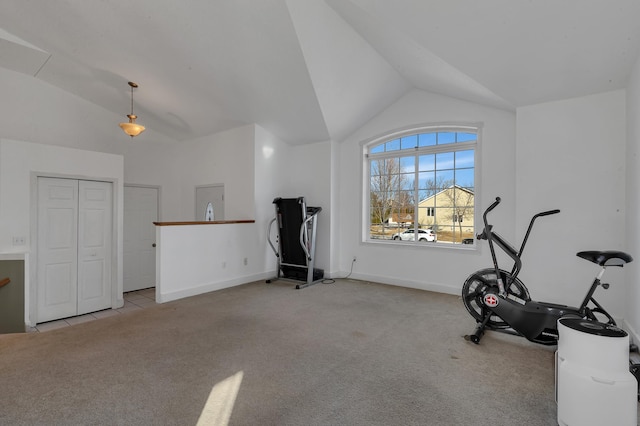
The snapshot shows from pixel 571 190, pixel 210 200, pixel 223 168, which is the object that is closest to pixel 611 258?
pixel 571 190

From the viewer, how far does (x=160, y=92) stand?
5184mm

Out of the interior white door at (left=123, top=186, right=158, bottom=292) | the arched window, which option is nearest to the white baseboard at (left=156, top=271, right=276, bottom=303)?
the arched window

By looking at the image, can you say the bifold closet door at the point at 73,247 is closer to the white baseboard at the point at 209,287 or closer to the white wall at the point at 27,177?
the white wall at the point at 27,177

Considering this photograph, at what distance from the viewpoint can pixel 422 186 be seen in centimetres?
521

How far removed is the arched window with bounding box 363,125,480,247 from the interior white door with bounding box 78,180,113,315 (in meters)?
4.28

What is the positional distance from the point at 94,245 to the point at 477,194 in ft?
19.1

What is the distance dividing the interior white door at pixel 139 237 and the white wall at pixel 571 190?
252 inches

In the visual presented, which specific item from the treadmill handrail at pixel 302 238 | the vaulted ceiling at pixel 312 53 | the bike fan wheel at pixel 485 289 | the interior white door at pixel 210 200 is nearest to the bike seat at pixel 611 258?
the bike fan wheel at pixel 485 289

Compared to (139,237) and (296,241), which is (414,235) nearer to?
(296,241)

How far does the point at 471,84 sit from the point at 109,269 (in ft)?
19.4

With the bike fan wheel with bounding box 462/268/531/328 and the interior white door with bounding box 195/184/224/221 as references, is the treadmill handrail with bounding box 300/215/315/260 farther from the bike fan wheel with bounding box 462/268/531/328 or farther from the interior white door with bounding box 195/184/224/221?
the bike fan wheel with bounding box 462/268/531/328

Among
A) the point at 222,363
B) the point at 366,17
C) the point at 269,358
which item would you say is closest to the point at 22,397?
the point at 222,363

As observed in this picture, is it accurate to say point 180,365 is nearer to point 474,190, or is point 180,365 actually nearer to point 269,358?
point 269,358

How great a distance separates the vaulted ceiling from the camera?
276 cm
